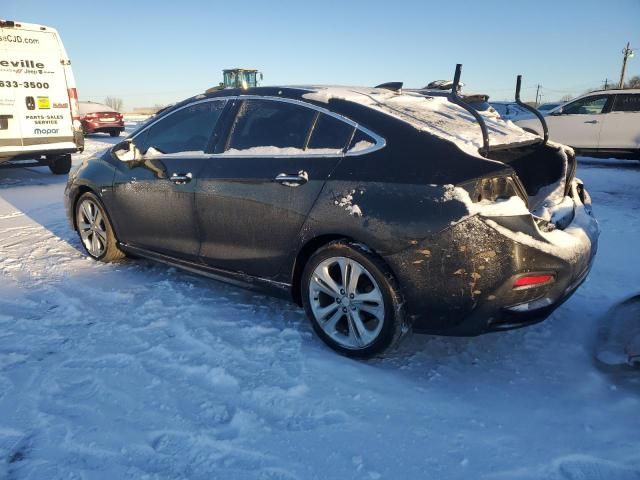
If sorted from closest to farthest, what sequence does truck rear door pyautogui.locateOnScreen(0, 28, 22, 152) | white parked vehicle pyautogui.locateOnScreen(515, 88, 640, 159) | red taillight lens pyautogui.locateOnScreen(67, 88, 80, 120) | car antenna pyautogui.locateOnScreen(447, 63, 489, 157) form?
car antenna pyautogui.locateOnScreen(447, 63, 489, 157), truck rear door pyautogui.locateOnScreen(0, 28, 22, 152), red taillight lens pyautogui.locateOnScreen(67, 88, 80, 120), white parked vehicle pyautogui.locateOnScreen(515, 88, 640, 159)

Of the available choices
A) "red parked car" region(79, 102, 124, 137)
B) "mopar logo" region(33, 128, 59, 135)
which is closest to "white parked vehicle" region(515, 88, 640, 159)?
"mopar logo" region(33, 128, 59, 135)

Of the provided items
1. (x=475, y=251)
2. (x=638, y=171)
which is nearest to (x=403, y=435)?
(x=475, y=251)

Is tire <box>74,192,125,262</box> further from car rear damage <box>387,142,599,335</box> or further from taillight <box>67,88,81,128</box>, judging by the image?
taillight <box>67,88,81,128</box>

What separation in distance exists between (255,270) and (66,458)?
5.10ft

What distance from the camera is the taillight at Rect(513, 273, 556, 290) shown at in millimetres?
2426

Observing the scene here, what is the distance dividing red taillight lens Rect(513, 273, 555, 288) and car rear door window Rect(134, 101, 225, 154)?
236cm

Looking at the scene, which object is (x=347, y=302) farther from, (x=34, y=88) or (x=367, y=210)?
(x=34, y=88)

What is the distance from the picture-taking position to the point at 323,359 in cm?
284

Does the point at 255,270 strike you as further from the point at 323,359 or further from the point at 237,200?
the point at 323,359

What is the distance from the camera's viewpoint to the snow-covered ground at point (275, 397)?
204cm

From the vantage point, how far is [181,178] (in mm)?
3598

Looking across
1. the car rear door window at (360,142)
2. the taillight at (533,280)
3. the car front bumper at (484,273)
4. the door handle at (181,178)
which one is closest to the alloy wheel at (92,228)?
the door handle at (181,178)

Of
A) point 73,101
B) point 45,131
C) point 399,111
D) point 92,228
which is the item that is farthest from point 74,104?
point 399,111

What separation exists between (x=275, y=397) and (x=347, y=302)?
69cm
